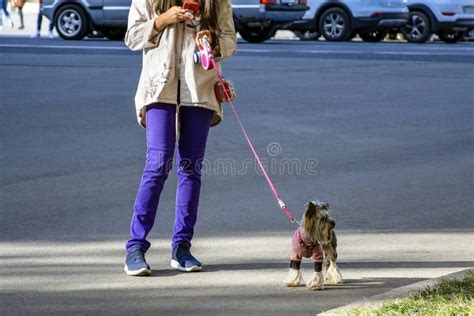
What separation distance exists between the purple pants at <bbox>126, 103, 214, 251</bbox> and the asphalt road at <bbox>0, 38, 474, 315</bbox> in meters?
0.30

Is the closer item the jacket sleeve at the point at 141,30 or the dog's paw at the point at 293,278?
the dog's paw at the point at 293,278

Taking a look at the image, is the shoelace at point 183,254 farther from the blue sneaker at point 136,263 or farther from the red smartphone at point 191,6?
the red smartphone at point 191,6

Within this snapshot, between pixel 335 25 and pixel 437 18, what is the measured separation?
2.51 metres

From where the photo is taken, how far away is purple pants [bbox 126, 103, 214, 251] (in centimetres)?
643

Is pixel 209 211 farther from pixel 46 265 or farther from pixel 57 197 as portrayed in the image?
pixel 46 265

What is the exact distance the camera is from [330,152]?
36.7 ft

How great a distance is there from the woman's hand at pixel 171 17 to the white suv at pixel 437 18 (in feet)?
75.9

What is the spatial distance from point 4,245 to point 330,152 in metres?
4.52

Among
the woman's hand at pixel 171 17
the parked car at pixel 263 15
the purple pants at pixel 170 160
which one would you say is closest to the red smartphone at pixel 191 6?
the woman's hand at pixel 171 17

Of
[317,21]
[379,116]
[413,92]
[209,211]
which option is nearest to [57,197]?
[209,211]

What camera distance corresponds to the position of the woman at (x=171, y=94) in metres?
6.42

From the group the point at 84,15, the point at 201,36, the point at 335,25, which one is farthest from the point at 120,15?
the point at 201,36

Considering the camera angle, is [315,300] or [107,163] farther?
[107,163]

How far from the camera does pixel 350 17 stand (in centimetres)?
2925
